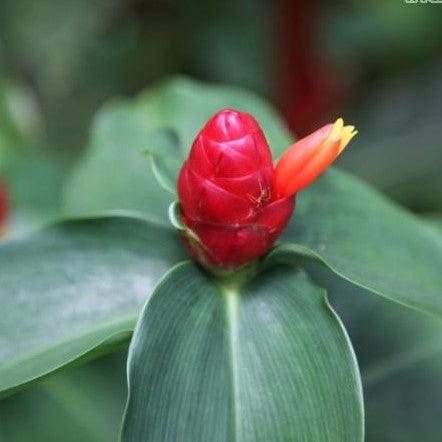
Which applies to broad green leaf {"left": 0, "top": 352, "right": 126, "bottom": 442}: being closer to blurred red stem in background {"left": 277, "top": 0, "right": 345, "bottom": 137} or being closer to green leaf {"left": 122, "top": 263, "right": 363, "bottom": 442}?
green leaf {"left": 122, "top": 263, "right": 363, "bottom": 442}

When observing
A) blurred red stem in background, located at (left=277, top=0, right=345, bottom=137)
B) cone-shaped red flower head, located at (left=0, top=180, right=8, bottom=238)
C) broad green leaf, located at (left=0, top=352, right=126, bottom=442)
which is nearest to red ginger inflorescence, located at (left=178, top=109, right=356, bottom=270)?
broad green leaf, located at (left=0, top=352, right=126, bottom=442)

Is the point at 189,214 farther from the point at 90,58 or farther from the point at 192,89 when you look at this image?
the point at 90,58

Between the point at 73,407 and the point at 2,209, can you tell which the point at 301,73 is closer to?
Result: the point at 2,209

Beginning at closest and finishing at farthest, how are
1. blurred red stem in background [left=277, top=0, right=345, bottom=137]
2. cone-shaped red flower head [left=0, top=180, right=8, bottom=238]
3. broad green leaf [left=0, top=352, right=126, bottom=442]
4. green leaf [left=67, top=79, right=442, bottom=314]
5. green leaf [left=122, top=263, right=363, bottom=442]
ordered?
1. green leaf [left=122, top=263, right=363, bottom=442]
2. green leaf [left=67, top=79, right=442, bottom=314]
3. broad green leaf [left=0, top=352, right=126, bottom=442]
4. cone-shaped red flower head [left=0, top=180, right=8, bottom=238]
5. blurred red stem in background [left=277, top=0, right=345, bottom=137]

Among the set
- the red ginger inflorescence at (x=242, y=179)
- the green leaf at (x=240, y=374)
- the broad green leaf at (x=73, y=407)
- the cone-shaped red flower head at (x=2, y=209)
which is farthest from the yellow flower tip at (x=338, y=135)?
the cone-shaped red flower head at (x=2, y=209)

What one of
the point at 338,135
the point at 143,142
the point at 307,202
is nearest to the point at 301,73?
the point at 143,142

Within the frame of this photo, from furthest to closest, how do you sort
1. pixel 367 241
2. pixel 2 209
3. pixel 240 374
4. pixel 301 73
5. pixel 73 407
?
pixel 301 73, pixel 2 209, pixel 73 407, pixel 367 241, pixel 240 374
